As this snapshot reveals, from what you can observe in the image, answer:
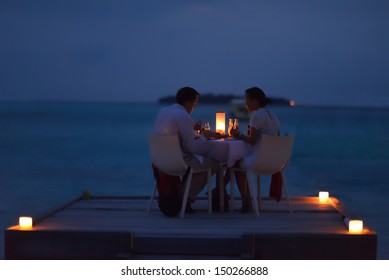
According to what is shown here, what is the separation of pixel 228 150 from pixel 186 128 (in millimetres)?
436

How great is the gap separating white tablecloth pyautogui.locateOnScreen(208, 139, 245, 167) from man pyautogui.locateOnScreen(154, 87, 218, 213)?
6 cm

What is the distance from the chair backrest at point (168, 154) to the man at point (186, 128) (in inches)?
3.7

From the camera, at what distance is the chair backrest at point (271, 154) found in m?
5.45

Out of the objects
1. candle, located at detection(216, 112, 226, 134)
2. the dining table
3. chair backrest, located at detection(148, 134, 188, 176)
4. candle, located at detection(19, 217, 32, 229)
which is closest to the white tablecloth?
the dining table

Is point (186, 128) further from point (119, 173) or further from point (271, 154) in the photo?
point (119, 173)

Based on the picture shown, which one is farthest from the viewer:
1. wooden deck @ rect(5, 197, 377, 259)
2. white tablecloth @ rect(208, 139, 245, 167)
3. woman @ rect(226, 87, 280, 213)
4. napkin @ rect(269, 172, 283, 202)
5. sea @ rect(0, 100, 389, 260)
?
sea @ rect(0, 100, 389, 260)

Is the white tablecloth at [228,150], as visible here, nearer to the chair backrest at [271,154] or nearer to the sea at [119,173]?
the chair backrest at [271,154]

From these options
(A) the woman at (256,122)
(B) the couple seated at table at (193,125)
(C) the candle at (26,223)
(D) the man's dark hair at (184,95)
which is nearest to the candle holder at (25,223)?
(C) the candle at (26,223)

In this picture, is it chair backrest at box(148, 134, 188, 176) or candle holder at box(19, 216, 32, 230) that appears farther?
chair backrest at box(148, 134, 188, 176)

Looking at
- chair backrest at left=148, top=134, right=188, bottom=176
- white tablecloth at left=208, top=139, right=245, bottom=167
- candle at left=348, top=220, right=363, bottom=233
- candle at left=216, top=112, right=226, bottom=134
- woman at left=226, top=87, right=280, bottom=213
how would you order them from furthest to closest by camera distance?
1. candle at left=216, top=112, right=226, bottom=134
2. white tablecloth at left=208, top=139, right=245, bottom=167
3. woman at left=226, top=87, right=280, bottom=213
4. chair backrest at left=148, top=134, right=188, bottom=176
5. candle at left=348, top=220, right=363, bottom=233

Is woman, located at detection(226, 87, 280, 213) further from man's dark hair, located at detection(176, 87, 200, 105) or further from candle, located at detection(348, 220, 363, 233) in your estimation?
candle, located at detection(348, 220, 363, 233)

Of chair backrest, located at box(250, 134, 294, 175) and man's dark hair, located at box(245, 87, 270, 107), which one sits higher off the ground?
man's dark hair, located at box(245, 87, 270, 107)

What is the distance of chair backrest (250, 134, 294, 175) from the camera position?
545 centimetres

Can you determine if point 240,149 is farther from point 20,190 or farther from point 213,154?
point 20,190
